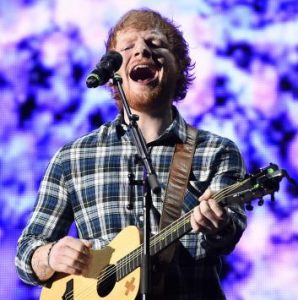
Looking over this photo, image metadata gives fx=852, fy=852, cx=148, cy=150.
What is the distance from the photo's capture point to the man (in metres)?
3.23

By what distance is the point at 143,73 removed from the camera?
12.0ft

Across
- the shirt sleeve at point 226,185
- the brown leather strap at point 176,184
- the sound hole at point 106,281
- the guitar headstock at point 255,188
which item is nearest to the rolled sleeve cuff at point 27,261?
the sound hole at point 106,281

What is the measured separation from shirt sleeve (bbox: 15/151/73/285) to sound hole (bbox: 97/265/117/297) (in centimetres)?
35

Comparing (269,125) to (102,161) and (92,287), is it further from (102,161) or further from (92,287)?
(92,287)

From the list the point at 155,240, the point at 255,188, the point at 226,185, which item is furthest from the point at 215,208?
the point at 226,185

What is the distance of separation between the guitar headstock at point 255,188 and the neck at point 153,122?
0.76 meters

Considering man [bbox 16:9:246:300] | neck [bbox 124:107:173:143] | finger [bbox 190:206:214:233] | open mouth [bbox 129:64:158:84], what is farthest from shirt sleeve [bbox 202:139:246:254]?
open mouth [bbox 129:64:158:84]

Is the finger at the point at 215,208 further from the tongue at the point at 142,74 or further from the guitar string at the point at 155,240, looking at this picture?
the tongue at the point at 142,74

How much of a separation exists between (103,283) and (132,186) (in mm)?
427

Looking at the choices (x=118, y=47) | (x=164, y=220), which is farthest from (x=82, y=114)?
(x=164, y=220)

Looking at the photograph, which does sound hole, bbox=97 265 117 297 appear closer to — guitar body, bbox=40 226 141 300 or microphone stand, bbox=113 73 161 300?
guitar body, bbox=40 226 141 300

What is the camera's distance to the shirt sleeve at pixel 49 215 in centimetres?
349

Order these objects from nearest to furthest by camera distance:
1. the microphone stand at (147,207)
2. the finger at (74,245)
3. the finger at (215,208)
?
the microphone stand at (147,207) < the finger at (215,208) < the finger at (74,245)

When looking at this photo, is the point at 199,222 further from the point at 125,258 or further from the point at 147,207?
the point at 125,258
